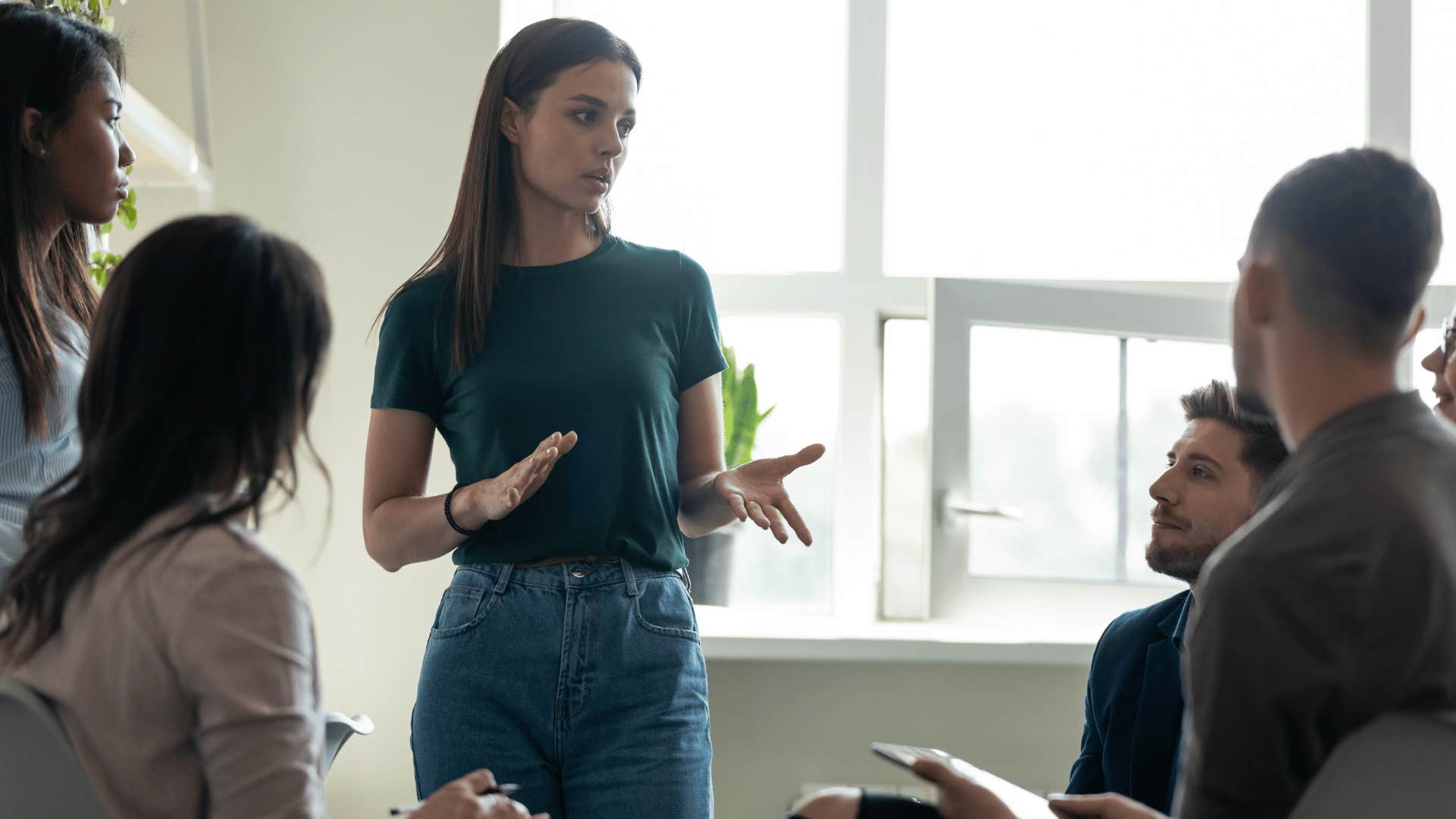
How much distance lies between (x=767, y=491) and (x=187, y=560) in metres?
0.77

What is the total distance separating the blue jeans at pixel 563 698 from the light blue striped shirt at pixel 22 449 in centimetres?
46

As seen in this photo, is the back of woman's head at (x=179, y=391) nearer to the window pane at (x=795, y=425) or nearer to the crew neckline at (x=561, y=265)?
the crew neckline at (x=561, y=265)

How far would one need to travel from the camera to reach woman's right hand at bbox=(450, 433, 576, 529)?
134cm

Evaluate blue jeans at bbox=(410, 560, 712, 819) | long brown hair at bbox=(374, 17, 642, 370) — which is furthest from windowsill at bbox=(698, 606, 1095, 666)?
long brown hair at bbox=(374, 17, 642, 370)

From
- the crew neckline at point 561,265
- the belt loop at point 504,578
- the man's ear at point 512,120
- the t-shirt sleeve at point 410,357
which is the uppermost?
the man's ear at point 512,120

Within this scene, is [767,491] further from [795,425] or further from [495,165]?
[795,425]

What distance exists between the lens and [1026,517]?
2717mm

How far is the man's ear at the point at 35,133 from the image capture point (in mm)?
1379

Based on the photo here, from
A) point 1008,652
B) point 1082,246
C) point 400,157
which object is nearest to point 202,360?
point 400,157

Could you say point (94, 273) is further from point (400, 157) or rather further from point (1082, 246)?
point (1082, 246)

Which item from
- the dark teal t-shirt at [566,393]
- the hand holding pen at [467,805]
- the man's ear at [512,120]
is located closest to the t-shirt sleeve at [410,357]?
the dark teal t-shirt at [566,393]

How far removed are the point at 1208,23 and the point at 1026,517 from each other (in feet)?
4.16

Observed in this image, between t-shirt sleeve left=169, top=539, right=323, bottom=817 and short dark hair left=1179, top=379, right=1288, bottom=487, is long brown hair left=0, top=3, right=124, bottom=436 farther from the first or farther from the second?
short dark hair left=1179, top=379, right=1288, bottom=487

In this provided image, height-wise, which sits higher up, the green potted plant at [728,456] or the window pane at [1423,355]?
the window pane at [1423,355]
